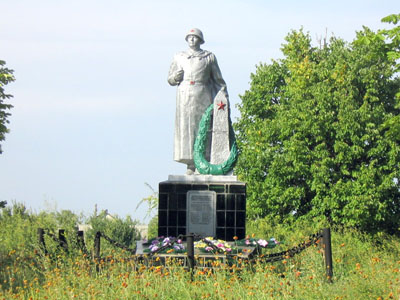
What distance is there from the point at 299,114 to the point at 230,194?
39.7 feet

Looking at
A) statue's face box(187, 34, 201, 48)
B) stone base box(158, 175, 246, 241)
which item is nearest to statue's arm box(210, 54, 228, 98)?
statue's face box(187, 34, 201, 48)

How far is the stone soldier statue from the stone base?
0.60 m

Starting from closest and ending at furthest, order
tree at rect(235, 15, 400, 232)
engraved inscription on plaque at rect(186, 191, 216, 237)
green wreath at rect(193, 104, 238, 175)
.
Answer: engraved inscription on plaque at rect(186, 191, 216, 237), green wreath at rect(193, 104, 238, 175), tree at rect(235, 15, 400, 232)

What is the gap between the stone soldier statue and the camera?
1407 cm

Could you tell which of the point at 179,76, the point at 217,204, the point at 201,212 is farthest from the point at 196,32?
the point at 201,212

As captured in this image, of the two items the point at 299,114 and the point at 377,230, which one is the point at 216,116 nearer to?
the point at 299,114

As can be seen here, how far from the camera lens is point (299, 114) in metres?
25.0

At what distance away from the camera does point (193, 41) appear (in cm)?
1421

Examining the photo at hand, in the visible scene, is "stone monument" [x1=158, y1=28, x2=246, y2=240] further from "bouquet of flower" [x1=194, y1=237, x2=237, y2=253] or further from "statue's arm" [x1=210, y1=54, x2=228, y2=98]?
"bouquet of flower" [x1=194, y1=237, x2=237, y2=253]

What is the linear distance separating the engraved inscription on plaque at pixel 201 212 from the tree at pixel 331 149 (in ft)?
35.7

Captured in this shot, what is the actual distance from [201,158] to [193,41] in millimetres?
2496

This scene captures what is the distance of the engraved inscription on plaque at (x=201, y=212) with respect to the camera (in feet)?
44.1

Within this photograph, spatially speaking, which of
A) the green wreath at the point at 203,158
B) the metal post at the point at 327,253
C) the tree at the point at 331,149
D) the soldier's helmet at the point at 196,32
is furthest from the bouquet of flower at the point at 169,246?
the tree at the point at 331,149

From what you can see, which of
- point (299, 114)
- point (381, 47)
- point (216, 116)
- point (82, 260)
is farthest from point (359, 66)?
point (82, 260)
